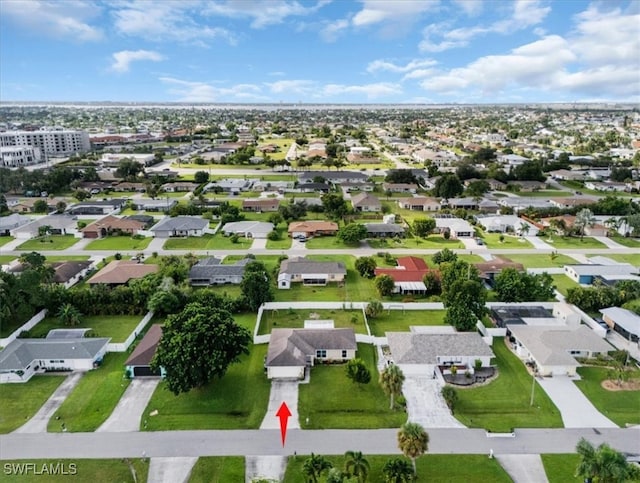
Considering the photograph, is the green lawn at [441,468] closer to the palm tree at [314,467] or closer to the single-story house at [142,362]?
the palm tree at [314,467]

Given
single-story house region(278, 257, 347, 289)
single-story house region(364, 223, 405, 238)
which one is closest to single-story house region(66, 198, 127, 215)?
single-story house region(278, 257, 347, 289)

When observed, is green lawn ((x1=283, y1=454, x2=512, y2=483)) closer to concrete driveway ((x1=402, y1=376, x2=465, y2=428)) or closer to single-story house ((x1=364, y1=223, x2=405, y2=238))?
concrete driveway ((x1=402, y1=376, x2=465, y2=428))

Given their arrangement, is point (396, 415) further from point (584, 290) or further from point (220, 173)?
point (220, 173)

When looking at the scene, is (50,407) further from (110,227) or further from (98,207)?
(98,207)

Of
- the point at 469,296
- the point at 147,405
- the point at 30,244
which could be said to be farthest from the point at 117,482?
the point at 30,244

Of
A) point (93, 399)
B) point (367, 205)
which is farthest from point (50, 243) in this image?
point (367, 205)

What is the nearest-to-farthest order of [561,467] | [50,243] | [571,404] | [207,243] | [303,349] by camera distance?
[561,467] < [571,404] < [303,349] < [207,243] < [50,243]

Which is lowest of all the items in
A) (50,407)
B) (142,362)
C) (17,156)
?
(50,407)
